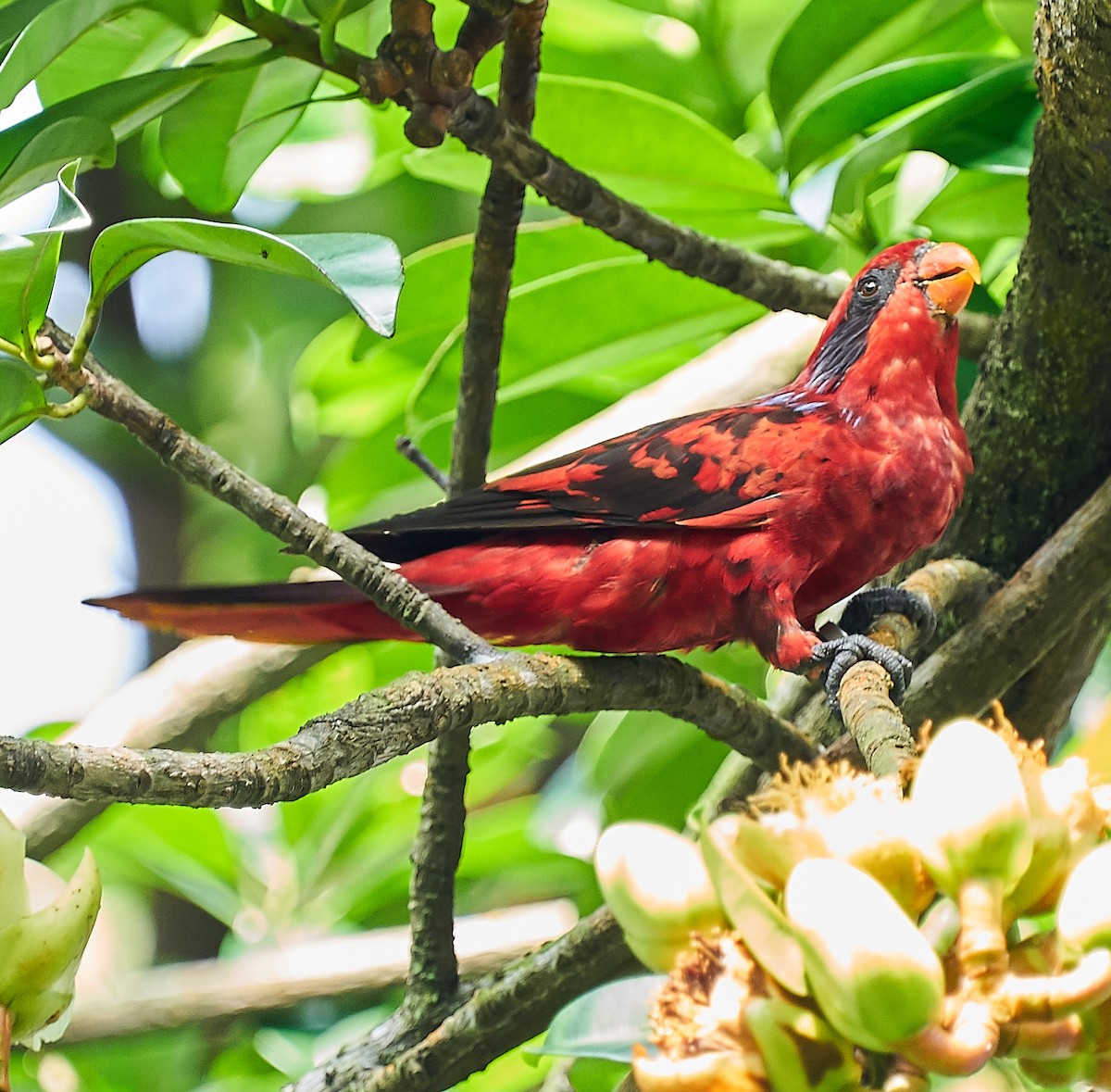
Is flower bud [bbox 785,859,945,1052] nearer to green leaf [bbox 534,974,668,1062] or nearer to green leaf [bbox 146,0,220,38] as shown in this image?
green leaf [bbox 534,974,668,1062]

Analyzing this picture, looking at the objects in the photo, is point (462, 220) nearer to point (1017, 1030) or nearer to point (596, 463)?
point (596, 463)

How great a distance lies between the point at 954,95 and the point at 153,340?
7.56 feet

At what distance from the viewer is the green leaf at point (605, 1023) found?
2.65 feet

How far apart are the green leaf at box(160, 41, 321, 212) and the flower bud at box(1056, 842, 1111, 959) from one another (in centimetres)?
97

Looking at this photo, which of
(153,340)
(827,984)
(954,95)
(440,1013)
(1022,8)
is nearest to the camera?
(827,984)

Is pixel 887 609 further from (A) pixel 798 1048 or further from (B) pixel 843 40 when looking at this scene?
(A) pixel 798 1048

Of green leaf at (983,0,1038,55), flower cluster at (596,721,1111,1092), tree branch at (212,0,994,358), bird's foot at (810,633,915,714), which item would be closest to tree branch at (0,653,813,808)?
bird's foot at (810,633,915,714)

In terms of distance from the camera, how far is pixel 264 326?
124 inches

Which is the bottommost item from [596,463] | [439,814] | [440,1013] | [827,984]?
[440,1013]

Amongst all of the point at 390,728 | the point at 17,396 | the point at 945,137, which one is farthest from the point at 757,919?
the point at 945,137

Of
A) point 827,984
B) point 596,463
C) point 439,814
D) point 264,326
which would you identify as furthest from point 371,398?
point 827,984

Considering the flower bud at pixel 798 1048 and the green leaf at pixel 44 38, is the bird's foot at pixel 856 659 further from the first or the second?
the green leaf at pixel 44 38

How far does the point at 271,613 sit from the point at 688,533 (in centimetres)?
47

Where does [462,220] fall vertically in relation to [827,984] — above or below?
above
